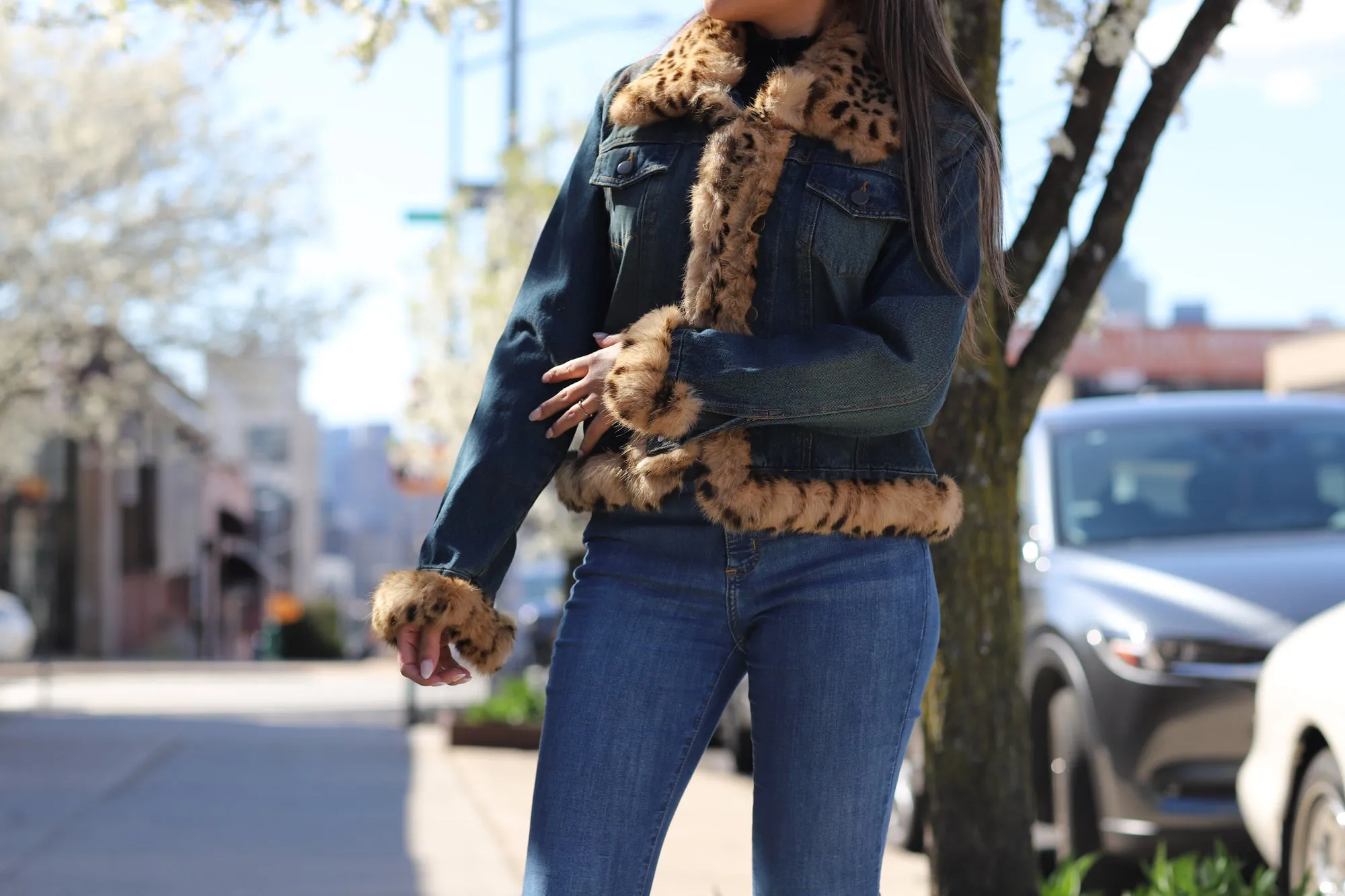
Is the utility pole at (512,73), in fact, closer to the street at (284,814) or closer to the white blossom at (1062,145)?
the street at (284,814)

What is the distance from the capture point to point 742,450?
2393 mm

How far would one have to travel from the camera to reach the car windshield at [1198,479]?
6598 millimetres

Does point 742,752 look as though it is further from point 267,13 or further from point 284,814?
point 267,13

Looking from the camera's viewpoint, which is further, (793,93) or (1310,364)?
(1310,364)

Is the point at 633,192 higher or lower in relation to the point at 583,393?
higher

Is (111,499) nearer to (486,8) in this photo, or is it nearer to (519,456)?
(486,8)

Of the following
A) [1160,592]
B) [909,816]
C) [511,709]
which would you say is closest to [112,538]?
[511,709]

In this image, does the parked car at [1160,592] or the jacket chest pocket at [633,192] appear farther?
the parked car at [1160,592]

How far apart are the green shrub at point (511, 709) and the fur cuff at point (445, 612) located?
999cm

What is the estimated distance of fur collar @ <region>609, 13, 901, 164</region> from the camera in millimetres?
2512

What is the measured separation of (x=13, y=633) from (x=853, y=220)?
96.1 ft

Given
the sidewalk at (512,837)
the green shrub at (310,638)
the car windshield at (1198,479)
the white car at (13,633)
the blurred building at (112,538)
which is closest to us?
the sidewalk at (512,837)

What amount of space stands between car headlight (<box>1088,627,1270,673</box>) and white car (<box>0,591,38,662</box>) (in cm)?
2645

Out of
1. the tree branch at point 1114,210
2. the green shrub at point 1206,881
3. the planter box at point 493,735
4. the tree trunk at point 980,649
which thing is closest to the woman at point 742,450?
the tree trunk at point 980,649
